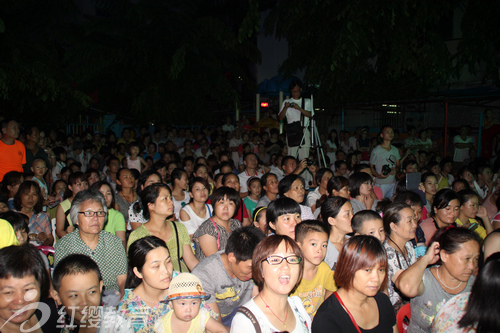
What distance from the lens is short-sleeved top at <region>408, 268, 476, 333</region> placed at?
300 centimetres

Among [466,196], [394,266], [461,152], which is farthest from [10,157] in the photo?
[461,152]

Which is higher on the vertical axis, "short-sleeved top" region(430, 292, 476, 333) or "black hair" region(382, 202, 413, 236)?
"black hair" region(382, 202, 413, 236)

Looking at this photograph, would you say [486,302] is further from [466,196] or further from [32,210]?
[32,210]

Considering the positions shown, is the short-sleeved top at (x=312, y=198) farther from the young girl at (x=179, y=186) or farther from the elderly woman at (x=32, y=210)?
the elderly woman at (x=32, y=210)

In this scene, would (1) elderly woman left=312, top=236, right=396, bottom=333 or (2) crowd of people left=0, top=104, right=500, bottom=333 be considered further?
(1) elderly woman left=312, top=236, right=396, bottom=333

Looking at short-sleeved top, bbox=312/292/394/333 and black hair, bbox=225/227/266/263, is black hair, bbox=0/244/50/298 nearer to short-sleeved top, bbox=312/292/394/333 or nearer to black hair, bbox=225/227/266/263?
black hair, bbox=225/227/266/263

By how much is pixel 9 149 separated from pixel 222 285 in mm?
5037

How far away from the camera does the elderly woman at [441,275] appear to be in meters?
2.95

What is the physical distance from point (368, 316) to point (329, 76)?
631 cm

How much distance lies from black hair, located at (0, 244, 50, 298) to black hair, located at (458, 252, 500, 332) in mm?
2473

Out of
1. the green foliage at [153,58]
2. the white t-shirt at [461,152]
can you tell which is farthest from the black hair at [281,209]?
the green foliage at [153,58]

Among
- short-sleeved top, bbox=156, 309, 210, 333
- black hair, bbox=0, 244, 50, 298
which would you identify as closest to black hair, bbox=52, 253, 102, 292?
black hair, bbox=0, 244, 50, 298

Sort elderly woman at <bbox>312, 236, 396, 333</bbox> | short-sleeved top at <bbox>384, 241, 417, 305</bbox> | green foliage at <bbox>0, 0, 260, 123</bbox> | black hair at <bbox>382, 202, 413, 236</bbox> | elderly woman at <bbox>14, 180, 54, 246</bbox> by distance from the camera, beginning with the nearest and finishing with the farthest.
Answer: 1. elderly woman at <bbox>312, 236, 396, 333</bbox>
2. short-sleeved top at <bbox>384, 241, 417, 305</bbox>
3. black hair at <bbox>382, 202, 413, 236</bbox>
4. elderly woman at <bbox>14, 180, 54, 246</bbox>
5. green foliage at <bbox>0, 0, 260, 123</bbox>

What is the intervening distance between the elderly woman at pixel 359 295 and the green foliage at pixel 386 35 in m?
5.12
